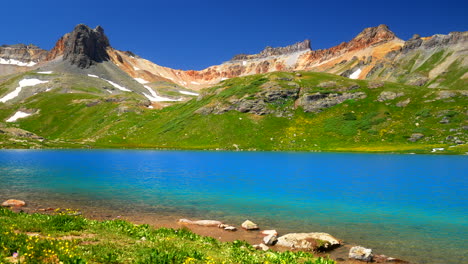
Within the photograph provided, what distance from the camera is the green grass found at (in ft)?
38.3

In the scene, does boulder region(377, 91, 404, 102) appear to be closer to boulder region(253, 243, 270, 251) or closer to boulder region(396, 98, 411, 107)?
boulder region(396, 98, 411, 107)

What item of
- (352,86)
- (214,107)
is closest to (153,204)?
(214,107)

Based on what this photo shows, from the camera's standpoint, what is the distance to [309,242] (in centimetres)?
2042

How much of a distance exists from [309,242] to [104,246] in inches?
515

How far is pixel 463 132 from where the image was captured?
13225cm

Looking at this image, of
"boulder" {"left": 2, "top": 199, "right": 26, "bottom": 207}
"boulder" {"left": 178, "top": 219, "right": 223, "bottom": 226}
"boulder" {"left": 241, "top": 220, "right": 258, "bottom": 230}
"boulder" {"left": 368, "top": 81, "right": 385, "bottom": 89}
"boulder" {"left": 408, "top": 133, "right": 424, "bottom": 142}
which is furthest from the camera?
"boulder" {"left": 368, "top": 81, "right": 385, "bottom": 89}

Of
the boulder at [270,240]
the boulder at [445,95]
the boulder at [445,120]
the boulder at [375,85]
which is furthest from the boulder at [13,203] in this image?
the boulder at [375,85]

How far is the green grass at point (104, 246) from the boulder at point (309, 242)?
3.11m

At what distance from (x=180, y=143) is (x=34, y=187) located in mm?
124586

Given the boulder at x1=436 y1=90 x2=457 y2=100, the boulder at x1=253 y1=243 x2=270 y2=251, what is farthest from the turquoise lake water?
the boulder at x1=436 y1=90 x2=457 y2=100

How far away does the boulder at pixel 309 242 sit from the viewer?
791 inches

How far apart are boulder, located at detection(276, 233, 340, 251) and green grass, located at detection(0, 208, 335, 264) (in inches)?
122

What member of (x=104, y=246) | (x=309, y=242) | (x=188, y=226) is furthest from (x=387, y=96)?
(x=104, y=246)

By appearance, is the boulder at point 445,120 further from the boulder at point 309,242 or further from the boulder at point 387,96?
the boulder at point 309,242
